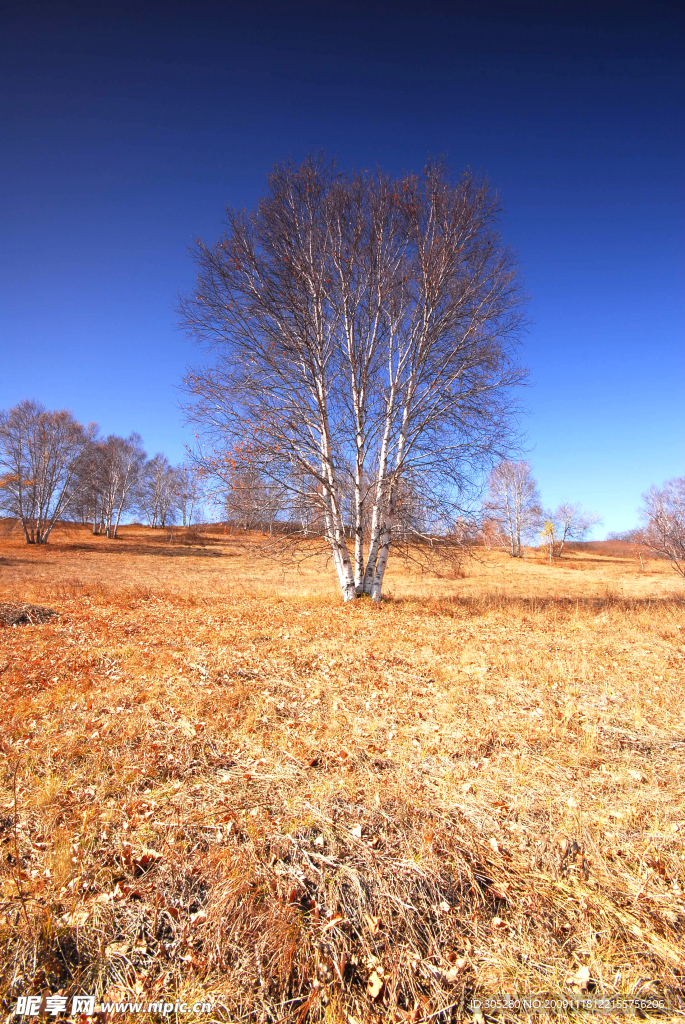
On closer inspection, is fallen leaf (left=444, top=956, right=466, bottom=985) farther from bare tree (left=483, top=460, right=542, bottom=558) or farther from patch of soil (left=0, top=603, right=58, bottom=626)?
bare tree (left=483, top=460, right=542, bottom=558)

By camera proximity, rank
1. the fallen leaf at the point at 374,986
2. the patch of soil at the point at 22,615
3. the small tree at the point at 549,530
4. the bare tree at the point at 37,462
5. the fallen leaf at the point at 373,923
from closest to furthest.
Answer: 1. the fallen leaf at the point at 374,986
2. the fallen leaf at the point at 373,923
3. the patch of soil at the point at 22,615
4. the bare tree at the point at 37,462
5. the small tree at the point at 549,530

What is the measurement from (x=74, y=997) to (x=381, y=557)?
10.9 m

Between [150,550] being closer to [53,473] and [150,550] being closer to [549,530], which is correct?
[53,473]

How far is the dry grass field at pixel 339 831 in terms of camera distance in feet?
7.16

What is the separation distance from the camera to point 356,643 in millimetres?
7961

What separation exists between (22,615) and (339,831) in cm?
880

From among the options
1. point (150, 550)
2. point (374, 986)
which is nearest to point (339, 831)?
point (374, 986)

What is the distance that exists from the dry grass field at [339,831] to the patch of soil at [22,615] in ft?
6.78

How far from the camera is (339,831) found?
3082mm

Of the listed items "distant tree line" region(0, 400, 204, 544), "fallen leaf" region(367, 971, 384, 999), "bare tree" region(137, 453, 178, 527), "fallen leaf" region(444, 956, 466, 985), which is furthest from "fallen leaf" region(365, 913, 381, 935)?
"bare tree" region(137, 453, 178, 527)

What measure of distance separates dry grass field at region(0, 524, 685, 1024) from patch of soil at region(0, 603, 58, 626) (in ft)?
6.78

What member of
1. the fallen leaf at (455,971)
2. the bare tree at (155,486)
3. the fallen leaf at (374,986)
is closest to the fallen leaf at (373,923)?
the fallen leaf at (374,986)

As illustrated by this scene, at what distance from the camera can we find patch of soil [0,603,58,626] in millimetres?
8773

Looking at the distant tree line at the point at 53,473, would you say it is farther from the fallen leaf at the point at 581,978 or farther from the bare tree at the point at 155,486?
the fallen leaf at the point at 581,978
